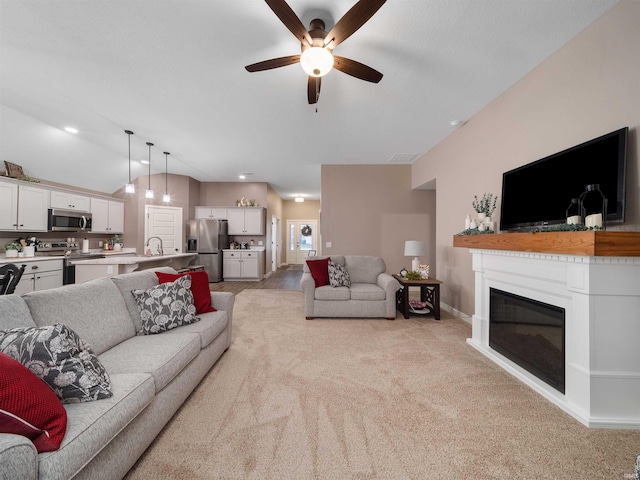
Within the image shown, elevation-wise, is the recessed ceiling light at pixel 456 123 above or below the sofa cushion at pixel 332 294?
above

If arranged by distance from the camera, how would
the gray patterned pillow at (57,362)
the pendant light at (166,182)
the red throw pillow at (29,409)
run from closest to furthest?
the red throw pillow at (29,409) → the gray patterned pillow at (57,362) → the pendant light at (166,182)

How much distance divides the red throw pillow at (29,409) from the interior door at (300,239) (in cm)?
1042

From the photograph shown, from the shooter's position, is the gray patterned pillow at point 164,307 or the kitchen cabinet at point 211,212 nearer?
the gray patterned pillow at point 164,307

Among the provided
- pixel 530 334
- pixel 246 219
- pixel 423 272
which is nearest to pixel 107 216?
pixel 246 219

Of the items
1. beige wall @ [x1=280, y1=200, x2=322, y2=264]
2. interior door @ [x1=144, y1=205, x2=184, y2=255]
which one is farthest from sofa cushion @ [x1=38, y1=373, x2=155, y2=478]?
beige wall @ [x1=280, y1=200, x2=322, y2=264]

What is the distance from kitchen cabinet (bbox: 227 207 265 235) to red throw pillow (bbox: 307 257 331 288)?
12.9 ft

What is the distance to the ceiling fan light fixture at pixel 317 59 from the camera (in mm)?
1939

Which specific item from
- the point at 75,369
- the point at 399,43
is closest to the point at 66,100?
the point at 75,369

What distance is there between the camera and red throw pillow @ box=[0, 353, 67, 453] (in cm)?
89

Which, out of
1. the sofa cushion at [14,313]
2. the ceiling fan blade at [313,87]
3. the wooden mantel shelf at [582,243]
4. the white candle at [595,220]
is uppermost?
the ceiling fan blade at [313,87]

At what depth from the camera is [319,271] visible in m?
4.11

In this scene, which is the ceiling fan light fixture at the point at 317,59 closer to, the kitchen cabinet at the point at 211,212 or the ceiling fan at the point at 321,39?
the ceiling fan at the point at 321,39

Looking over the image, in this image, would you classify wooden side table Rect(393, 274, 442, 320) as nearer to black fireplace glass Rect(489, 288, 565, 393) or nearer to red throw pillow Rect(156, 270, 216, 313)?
black fireplace glass Rect(489, 288, 565, 393)

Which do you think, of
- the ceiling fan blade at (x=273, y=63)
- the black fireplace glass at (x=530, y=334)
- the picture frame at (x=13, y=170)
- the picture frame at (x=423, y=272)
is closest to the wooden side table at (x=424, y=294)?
the picture frame at (x=423, y=272)
